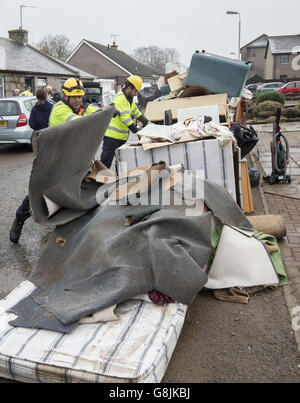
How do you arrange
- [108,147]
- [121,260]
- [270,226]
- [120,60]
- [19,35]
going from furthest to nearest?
[120,60] → [19,35] → [108,147] → [270,226] → [121,260]

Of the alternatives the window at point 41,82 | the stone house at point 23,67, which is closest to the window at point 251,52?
the stone house at point 23,67

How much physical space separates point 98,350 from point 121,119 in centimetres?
461

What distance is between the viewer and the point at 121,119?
6.87 m

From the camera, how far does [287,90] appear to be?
3781 centimetres

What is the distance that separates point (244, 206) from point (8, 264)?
330 centimetres


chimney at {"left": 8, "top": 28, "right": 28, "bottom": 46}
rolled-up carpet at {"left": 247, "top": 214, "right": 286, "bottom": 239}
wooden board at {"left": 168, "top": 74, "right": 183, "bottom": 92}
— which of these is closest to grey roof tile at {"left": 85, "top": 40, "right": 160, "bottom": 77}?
chimney at {"left": 8, "top": 28, "right": 28, "bottom": 46}

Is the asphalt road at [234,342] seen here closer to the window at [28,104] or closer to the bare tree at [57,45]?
the window at [28,104]

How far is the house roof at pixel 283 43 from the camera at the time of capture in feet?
225

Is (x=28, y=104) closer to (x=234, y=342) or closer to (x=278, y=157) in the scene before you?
(x=278, y=157)

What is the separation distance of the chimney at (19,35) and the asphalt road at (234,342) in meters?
29.5

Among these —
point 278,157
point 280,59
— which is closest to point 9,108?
point 278,157

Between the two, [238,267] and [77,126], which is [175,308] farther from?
[77,126]

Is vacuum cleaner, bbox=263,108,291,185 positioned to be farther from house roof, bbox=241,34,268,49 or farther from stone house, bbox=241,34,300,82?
house roof, bbox=241,34,268,49
